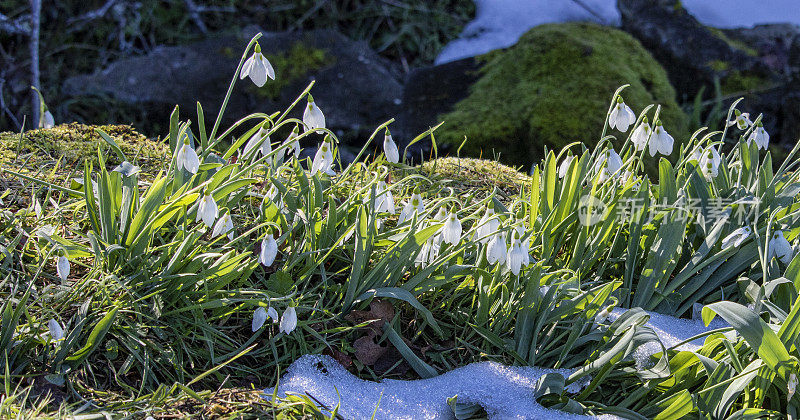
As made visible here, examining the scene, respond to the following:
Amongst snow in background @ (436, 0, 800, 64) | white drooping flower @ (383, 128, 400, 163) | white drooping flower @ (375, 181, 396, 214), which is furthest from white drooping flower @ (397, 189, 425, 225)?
snow in background @ (436, 0, 800, 64)

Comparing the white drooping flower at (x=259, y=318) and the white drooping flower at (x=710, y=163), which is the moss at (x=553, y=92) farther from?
the white drooping flower at (x=259, y=318)

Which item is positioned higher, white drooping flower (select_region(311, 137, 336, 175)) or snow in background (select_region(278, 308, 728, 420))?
white drooping flower (select_region(311, 137, 336, 175))

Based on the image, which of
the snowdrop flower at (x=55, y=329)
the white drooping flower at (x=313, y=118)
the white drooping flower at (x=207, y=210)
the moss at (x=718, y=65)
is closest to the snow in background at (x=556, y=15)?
the moss at (x=718, y=65)

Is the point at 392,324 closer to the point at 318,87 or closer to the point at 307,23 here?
the point at 318,87

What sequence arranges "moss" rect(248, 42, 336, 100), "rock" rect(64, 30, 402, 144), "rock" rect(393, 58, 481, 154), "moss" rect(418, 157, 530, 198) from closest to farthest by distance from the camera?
1. "moss" rect(418, 157, 530, 198)
2. "rock" rect(393, 58, 481, 154)
3. "rock" rect(64, 30, 402, 144)
4. "moss" rect(248, 42, 336, 100)

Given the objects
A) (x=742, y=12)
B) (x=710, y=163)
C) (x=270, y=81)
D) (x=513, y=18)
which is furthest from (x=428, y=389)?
(x=742, y=12)

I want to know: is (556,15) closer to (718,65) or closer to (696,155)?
(718,65)

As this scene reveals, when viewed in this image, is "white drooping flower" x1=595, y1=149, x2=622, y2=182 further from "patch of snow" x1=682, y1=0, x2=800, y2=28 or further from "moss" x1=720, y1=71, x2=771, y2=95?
"patch of snow" x1=682, y1=0, x2=800, y2=28
